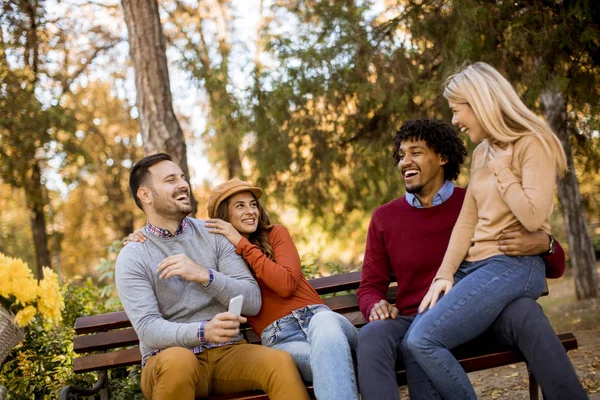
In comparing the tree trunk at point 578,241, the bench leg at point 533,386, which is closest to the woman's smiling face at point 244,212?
the bench leg at point 533,386

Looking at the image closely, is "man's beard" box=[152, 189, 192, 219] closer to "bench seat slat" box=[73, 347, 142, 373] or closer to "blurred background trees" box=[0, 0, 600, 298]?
"bench seat slat" box=[73, 347, 142, 373]

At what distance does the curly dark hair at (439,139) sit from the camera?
3.80 metres

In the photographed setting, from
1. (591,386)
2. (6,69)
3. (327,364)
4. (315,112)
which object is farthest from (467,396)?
(6,69)

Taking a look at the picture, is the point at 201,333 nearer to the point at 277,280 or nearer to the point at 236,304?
the point at 236,304

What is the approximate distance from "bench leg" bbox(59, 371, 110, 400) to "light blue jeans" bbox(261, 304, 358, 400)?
1.02 metres

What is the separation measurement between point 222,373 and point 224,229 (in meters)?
0.79

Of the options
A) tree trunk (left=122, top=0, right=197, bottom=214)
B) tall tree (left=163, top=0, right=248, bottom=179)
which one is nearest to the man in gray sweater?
tree trunk (left=122, top=0, right=197, bottom=214)

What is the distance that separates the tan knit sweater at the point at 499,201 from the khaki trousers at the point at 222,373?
0.94 m

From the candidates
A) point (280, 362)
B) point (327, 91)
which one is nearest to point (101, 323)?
point (280, 362)

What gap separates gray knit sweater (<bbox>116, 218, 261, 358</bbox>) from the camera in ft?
11.0

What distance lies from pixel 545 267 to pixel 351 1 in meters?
5.42

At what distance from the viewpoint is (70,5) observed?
49.0 feet

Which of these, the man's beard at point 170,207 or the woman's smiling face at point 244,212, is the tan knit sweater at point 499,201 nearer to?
the woman's smiling face at point 244,212

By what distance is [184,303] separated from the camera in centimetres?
360
